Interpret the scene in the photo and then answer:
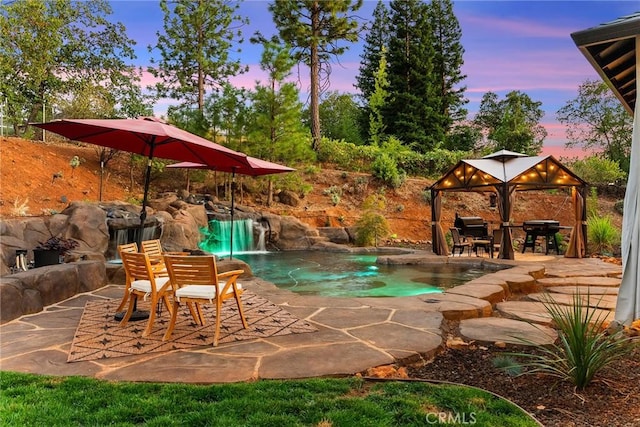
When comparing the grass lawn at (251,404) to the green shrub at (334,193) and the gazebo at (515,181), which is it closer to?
the gazebo at (515,181)

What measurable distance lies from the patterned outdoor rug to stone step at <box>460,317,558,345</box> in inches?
59.7

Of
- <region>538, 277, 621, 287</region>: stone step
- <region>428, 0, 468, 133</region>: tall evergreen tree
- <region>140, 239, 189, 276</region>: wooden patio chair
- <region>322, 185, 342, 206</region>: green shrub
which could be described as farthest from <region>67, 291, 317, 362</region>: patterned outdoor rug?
<region>428, 0, 468, 133</region>: tall evergreen tree

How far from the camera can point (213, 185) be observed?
61.7 feet

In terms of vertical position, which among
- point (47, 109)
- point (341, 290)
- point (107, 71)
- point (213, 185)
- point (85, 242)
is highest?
point (107, 71)

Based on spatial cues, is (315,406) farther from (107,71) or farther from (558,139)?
(558,139)

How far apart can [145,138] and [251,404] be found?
3.76 m

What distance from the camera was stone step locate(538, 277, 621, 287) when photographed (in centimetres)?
632

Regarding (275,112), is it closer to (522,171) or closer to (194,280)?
(522,171)

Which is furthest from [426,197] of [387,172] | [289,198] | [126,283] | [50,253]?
[126,283]

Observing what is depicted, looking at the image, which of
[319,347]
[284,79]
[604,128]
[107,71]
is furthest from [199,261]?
[604,128]

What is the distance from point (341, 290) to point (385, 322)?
325cm

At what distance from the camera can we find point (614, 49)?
166 inches

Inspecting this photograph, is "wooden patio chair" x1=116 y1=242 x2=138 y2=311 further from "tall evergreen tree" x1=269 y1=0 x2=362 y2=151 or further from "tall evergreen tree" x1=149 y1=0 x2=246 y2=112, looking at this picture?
"tall evergreen tree" x1=269 y1=0 x2=362 y2=151

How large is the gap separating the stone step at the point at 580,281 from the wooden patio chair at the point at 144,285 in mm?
5600
